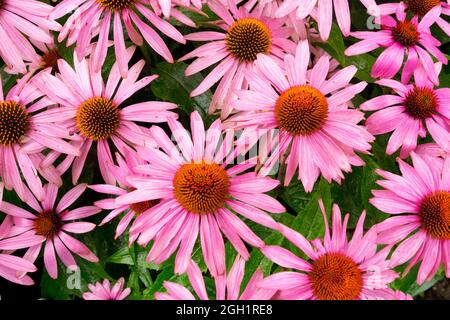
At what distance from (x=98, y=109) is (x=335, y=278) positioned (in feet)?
2.37

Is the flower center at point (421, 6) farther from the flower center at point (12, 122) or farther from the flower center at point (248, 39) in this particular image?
the flower center at point (12, 122)

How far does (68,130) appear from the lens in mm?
1294

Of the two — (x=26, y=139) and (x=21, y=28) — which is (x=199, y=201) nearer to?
(x=26, y=139)

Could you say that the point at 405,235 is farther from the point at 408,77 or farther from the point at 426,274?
the point at 408,77

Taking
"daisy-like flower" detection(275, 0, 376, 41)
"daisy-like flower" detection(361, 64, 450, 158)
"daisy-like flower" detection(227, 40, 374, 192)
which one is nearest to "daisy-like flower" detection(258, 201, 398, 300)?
"daisy-like flower" detection(227, 40, 374, 192)

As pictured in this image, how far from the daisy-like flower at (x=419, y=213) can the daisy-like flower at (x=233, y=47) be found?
0.44 m

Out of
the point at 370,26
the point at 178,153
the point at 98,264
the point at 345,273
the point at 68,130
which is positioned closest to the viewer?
the point at 345,273

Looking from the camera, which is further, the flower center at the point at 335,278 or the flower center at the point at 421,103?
the flower center at the point at 421,103

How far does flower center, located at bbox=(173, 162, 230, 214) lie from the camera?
1.09 m

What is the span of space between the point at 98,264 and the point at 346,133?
77 centimetres

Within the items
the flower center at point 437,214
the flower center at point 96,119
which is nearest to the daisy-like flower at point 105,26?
the flower center at point 96,119

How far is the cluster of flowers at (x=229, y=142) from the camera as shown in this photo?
1.09 meters

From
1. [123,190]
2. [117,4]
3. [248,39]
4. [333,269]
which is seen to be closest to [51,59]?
[117,4]
